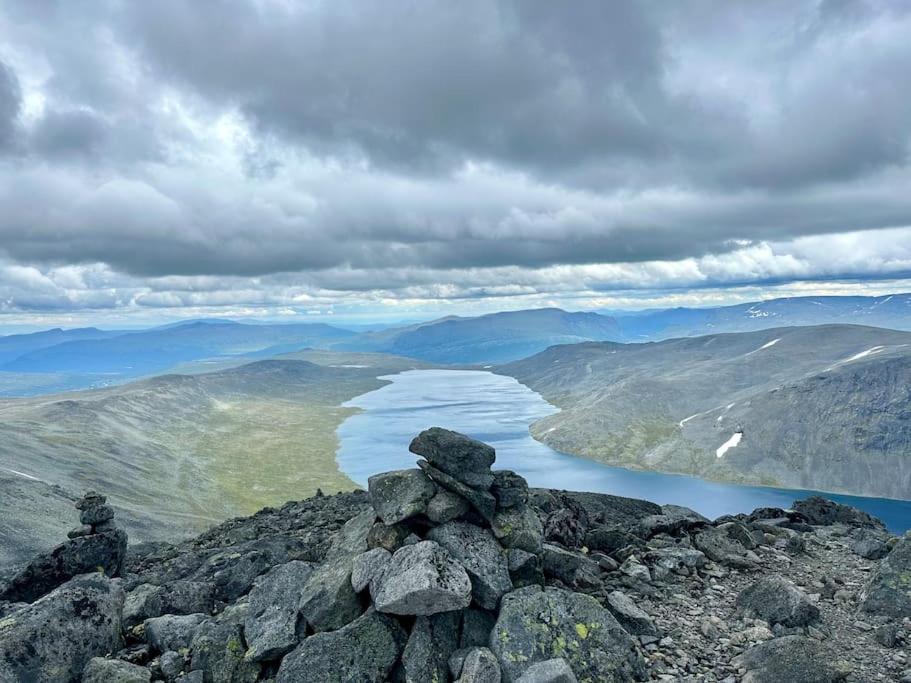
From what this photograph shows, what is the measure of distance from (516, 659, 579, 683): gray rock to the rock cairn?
1054 inches

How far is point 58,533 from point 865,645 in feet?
409

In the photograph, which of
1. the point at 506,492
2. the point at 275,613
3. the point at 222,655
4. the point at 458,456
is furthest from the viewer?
the point at 458,456

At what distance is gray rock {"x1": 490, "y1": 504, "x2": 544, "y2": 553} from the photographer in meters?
19.1

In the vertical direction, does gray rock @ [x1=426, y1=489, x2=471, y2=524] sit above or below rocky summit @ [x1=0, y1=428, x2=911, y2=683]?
above

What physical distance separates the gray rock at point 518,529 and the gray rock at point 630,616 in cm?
290

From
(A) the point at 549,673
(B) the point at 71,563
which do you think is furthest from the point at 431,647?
(B) the point at 71,563

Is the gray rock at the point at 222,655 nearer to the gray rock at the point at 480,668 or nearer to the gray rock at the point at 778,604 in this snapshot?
the gray rock at the point at 480,668

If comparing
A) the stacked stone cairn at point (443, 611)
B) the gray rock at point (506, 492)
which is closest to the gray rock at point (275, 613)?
the stacked stone cairn at point (443, 611)

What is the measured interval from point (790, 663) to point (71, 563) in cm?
3346

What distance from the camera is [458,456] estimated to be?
20984 mm

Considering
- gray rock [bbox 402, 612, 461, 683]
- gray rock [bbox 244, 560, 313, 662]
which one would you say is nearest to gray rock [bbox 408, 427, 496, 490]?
gray rock [bbox 402, 612, 461, 683]

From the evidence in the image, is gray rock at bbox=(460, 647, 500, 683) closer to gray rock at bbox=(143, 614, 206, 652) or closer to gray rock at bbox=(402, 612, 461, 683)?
gray rock at bbox=(402, 612, 461, 683)

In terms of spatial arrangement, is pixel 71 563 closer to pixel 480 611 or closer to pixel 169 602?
pixel 169 602

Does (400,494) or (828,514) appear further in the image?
(828,514)
